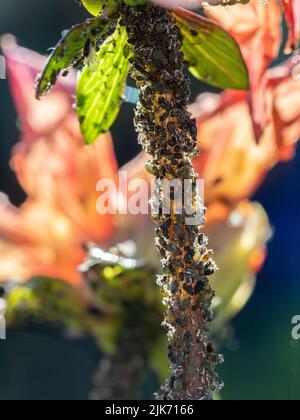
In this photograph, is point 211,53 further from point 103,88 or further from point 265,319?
point 265,319

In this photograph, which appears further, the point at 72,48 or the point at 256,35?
the point at 256,35

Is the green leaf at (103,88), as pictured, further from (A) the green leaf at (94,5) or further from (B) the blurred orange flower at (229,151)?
(B) the blurred orange flower at (229,151)

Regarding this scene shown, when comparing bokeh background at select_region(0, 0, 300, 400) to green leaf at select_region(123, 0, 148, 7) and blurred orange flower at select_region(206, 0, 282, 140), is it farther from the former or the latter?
green leaf at select_region(123, 0, 148, 7)

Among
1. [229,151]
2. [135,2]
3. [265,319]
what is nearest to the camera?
[135,2]

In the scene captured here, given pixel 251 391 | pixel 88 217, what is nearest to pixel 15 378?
pixel 251 391

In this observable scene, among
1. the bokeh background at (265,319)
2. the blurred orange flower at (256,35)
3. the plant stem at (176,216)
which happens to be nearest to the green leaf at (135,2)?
the plant stem at (176,216)

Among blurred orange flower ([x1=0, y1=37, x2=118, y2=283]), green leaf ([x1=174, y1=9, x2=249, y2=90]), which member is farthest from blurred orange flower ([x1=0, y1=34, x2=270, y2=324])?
green leaf ([x1=174, y1=9, x2=249, y2=90])

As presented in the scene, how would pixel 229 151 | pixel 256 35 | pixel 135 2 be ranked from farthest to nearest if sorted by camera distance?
pixel 229 151, pixel 256 35, pixel 135 2

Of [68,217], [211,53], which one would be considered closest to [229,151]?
[68,217]
